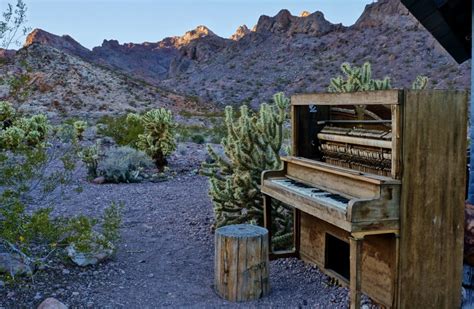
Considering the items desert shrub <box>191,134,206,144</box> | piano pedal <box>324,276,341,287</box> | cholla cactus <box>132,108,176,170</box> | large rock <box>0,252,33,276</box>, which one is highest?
cholla cactus <box>132,108,176,170</box>

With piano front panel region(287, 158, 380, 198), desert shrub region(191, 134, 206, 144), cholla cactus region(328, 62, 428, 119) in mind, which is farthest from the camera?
desert shrub region(191, 134, 206, 144)

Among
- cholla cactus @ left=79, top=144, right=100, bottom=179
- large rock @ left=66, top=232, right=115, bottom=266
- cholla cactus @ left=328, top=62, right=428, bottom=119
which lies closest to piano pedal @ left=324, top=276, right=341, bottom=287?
large rock @ left=66, top=232, right=115, bottom=266

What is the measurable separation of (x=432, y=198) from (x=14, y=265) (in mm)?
3760

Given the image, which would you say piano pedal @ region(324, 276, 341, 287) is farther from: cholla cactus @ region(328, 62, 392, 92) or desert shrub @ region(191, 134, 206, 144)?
desert shrub @ region(191, 134, 206, 144)

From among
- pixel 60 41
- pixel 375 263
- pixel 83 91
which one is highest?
pixel 60 41

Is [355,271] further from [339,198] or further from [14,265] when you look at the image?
[14,265]

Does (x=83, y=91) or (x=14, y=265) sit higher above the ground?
(x=83, y=91)

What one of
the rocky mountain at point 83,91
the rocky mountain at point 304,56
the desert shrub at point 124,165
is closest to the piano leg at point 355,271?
the desert shrub at point 124,165

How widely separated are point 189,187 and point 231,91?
35380mm

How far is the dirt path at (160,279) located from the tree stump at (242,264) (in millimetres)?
115

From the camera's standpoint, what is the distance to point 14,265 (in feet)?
16.0

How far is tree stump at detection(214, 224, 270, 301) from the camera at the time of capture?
4.75 meters

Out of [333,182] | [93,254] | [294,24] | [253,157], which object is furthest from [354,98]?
[294,24]

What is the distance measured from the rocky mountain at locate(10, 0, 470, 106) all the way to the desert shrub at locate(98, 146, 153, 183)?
26.1 metres
